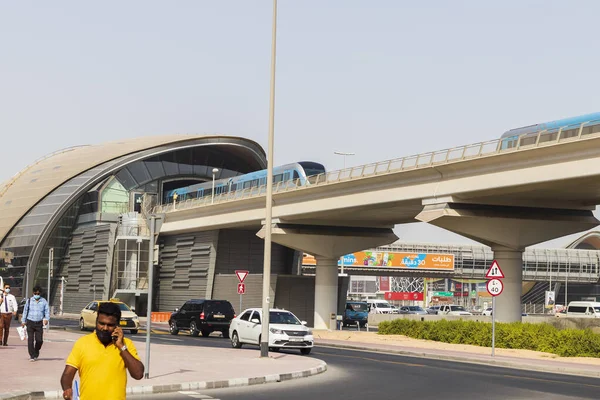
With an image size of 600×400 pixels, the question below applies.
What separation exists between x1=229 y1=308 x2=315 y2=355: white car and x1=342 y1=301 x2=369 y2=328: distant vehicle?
3270 centimetres

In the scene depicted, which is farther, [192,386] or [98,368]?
[192,386]

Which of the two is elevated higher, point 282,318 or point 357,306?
point 357,306

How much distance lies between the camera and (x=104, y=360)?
698 cm

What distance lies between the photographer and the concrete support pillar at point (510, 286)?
4525cm

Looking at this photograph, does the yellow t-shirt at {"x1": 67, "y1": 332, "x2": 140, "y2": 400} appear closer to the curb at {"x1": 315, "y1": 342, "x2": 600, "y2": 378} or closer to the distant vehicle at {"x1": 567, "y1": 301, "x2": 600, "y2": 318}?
the curb at {"x1": 315, "y1": 342, "x2": 600, "y2": 378}

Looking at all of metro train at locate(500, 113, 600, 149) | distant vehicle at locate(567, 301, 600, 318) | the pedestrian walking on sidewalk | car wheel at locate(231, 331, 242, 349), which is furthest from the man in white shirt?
distant vehicle at locate(567, 301, 600, 318)

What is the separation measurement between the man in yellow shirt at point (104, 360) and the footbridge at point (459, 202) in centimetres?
2925

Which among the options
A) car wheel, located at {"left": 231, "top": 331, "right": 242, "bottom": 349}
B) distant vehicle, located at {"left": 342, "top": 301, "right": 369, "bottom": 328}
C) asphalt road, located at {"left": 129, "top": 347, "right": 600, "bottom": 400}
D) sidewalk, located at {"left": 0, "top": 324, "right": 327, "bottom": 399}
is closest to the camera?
sidewalk, located at {"left": 0, "top": 324, "right": 327, "bottom": 399}

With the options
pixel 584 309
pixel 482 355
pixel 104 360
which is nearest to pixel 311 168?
pixel 482 355

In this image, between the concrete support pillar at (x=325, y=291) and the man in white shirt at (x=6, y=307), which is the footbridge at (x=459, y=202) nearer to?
the concrete support pillar at (x=325, y=291)

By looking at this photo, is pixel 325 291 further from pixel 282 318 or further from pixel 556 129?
pixel 282 318

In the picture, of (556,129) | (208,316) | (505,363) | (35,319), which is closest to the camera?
(35,319)

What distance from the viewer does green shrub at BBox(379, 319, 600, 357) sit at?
3353cm

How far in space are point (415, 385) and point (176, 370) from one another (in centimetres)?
540
